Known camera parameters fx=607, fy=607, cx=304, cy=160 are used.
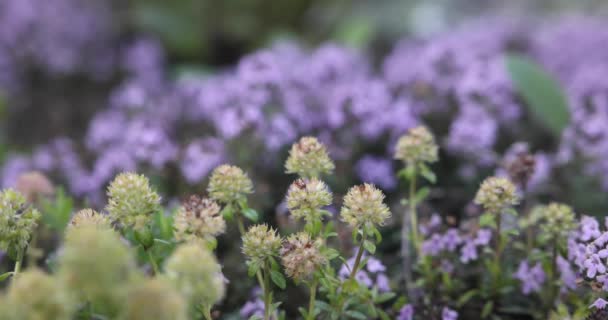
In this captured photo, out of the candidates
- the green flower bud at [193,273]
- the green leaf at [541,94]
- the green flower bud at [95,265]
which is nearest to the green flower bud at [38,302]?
the green flower bud at [95,265]

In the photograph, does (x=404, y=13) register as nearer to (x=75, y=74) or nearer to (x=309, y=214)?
(x=75, y=74)

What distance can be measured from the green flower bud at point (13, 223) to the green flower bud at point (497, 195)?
94cm

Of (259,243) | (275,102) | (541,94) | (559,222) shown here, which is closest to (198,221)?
(259,243)

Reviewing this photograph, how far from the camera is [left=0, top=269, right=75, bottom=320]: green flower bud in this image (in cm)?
84

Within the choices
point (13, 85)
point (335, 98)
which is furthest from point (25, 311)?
point (13, 85)

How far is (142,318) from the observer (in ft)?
2.60

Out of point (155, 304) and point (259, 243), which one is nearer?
point (155, 304)

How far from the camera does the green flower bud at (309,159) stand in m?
1.31

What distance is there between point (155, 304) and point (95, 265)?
3.8 inches

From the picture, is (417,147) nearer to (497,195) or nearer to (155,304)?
(497,195)

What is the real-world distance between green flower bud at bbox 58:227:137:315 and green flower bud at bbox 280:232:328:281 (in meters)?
0.38

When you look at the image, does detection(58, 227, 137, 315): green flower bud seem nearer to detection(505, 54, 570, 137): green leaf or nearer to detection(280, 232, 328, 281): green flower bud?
detection(280, 232, 328, 281): green flower bud

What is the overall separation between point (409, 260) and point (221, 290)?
91 centimetres

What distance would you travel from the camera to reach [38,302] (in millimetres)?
844
